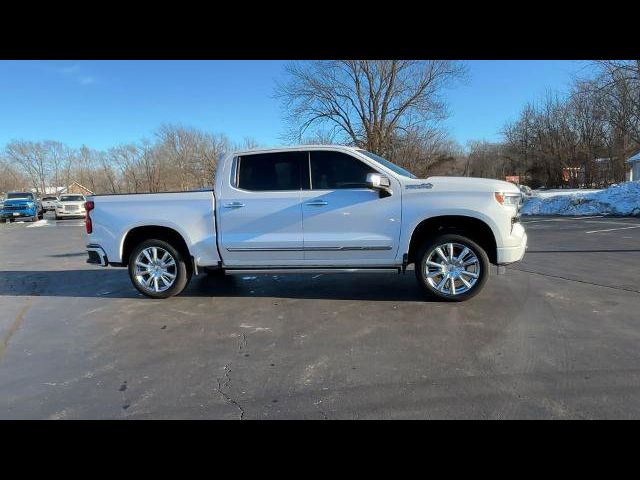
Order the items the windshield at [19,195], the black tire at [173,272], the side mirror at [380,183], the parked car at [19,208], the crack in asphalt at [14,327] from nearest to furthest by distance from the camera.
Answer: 1. the crack in asphalt at [14,327]
2. the side mirror at [380,183]
3. the black tire at [173,272]
4. the parked car at [19,208]
5. the windshield at [19,195]

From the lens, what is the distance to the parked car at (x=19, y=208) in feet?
77.6

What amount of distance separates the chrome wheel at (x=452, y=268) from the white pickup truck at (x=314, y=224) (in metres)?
0.01

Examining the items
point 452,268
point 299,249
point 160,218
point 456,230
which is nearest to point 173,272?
point 160,218

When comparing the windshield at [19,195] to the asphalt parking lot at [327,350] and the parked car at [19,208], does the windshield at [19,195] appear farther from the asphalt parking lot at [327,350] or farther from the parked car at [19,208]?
the asphalt parking lot at [327,350]

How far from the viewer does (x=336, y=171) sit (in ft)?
17.3

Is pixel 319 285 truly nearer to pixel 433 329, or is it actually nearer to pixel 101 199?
pixel 433 329

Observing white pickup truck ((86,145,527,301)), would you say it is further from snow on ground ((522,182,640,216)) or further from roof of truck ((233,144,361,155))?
snow on ground ((522,182,640,216))

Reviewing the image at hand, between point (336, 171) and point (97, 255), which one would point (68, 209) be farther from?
point (336, 171)

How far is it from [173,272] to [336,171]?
2706 mm

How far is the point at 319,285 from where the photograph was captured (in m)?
6.16

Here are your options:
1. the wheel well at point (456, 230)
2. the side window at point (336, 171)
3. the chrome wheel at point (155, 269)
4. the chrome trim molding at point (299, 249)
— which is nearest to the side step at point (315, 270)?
the chrome trim molding at point (299, 249)
